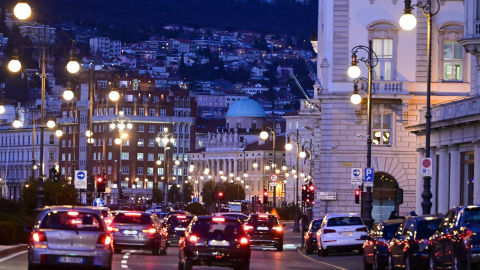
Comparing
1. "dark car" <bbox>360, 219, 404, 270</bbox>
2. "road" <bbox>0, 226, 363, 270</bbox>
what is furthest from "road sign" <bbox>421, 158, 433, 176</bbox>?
"dark car" <bbox>360, 219, 404, 270</bbox>

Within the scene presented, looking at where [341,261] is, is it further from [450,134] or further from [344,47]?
[344,47]

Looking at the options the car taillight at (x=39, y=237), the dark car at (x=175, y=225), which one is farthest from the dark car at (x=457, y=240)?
the dark car at (x=175, y=225)

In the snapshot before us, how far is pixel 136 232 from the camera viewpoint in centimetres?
5447

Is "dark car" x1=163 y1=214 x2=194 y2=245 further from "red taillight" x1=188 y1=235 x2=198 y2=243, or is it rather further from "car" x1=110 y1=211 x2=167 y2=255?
"red taillight" x1=188 y1=235 x2=198 y2=243

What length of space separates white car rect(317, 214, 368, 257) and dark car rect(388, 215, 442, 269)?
17.2 metres

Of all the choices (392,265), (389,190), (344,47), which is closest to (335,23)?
(344,47)

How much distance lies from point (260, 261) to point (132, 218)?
5.23 m

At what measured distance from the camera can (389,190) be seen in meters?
87.5

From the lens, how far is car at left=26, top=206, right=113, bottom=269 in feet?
119

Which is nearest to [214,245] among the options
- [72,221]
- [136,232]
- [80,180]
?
[72,221]

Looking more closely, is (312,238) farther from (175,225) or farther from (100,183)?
(100,183)

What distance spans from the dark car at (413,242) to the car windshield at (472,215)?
322cm

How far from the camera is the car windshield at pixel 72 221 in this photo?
36.7 m

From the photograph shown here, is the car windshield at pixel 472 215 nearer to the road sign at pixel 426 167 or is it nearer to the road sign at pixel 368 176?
the road sign at pixel 426 167
